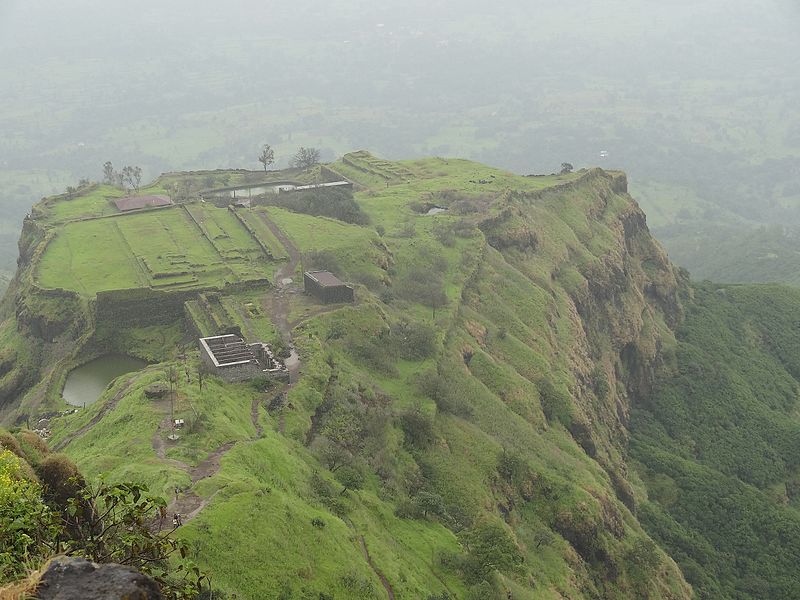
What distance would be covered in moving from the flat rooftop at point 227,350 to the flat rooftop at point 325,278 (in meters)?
14.4

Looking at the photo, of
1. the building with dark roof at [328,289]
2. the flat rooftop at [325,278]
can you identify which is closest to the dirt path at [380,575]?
the building with dark roof at [328,289]

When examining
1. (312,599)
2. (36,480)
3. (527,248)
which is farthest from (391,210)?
(36,480)

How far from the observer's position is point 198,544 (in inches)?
1264

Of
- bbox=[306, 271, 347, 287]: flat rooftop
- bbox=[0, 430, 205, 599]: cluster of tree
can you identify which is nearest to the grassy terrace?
bbox=[306, 271, 347, 287]: flat rooftop

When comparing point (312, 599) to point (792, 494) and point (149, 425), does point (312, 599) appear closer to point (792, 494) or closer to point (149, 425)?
point (149, 425)

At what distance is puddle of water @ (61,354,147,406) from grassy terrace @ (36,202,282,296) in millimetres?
7478

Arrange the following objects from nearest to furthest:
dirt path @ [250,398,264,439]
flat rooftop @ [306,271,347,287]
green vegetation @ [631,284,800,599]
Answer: dirt path @ [250,398,264,439] < flat rooftop @ [306,271,347,287] < green vegetation @ [631,284,800,599]

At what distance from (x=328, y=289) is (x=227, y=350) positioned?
17217 millimetres

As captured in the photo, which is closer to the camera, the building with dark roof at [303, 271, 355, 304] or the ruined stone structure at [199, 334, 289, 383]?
the ruined stone structure at [199, 334, 289, 383]

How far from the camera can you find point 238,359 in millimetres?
57031

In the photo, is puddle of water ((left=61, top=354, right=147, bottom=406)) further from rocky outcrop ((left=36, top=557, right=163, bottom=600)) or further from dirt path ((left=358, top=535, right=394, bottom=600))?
rocky outcrop ((left=36, top=557, right=163, bottom=600))

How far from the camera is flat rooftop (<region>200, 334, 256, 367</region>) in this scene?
5625 centimetres

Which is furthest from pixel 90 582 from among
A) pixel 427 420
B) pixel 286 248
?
pixel 286 248

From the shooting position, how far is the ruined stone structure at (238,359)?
55.2 m
